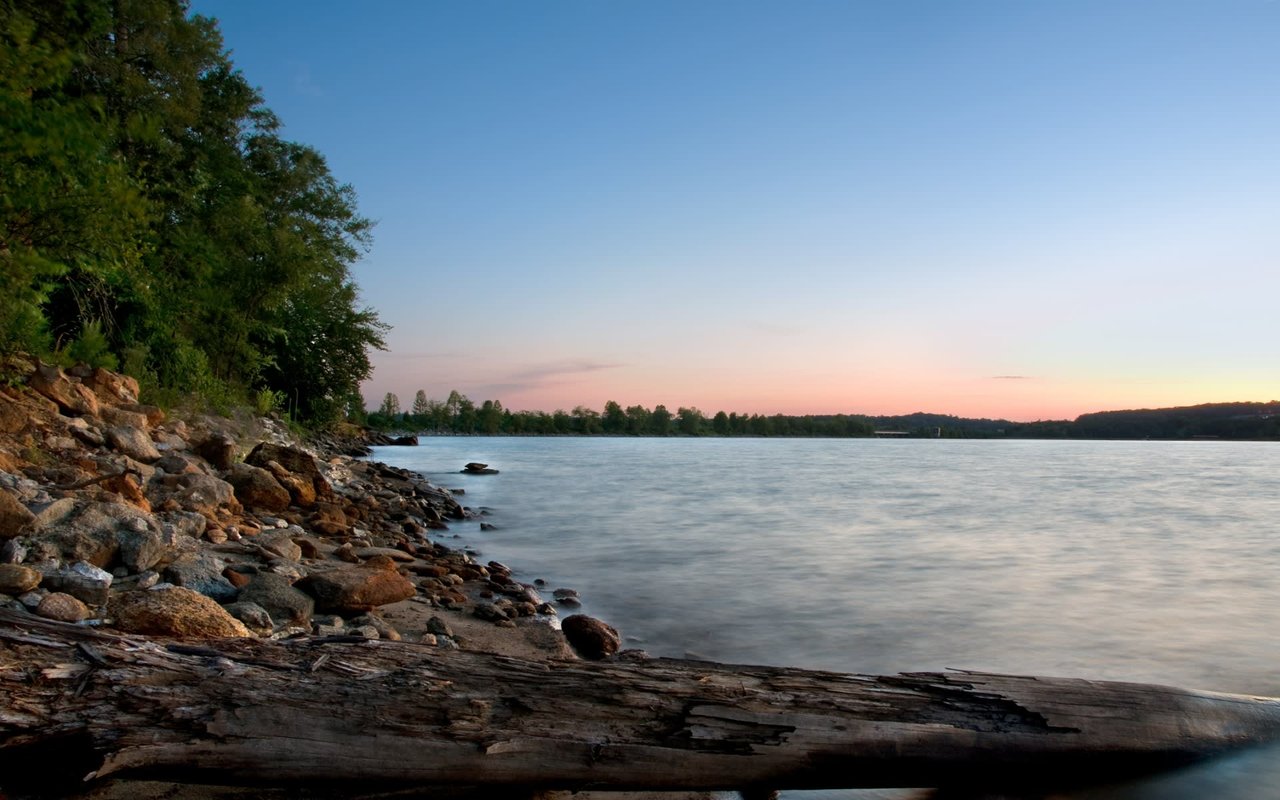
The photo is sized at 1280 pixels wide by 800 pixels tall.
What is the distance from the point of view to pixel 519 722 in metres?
2.85

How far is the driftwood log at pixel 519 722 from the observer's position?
2.63m

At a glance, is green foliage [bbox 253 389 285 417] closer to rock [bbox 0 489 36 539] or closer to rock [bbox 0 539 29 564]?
rock [bbox 0 489 36 539]

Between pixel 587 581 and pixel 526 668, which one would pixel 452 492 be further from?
pixel 526 668

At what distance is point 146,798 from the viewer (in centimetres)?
256

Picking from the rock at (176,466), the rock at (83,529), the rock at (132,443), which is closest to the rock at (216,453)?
the rock at (132,443)

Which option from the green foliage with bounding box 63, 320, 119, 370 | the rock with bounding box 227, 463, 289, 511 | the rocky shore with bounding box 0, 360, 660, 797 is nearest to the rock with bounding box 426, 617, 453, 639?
the rocky shore with bounding box 0, 360, 660, 797

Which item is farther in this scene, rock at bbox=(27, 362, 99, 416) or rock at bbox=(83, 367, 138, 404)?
rock at bbox=(83, 367, 138, 404)

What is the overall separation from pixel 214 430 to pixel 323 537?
6240 millimetres

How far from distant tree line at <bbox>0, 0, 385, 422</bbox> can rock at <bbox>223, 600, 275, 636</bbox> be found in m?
4.36

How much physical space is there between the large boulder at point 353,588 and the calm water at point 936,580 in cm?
226

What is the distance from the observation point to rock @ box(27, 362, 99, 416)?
828 centimetres

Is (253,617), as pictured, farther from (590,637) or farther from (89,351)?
(89,351)

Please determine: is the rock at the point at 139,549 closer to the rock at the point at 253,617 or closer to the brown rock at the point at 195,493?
the rock at the point at 253,617

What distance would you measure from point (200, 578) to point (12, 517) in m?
1.12
